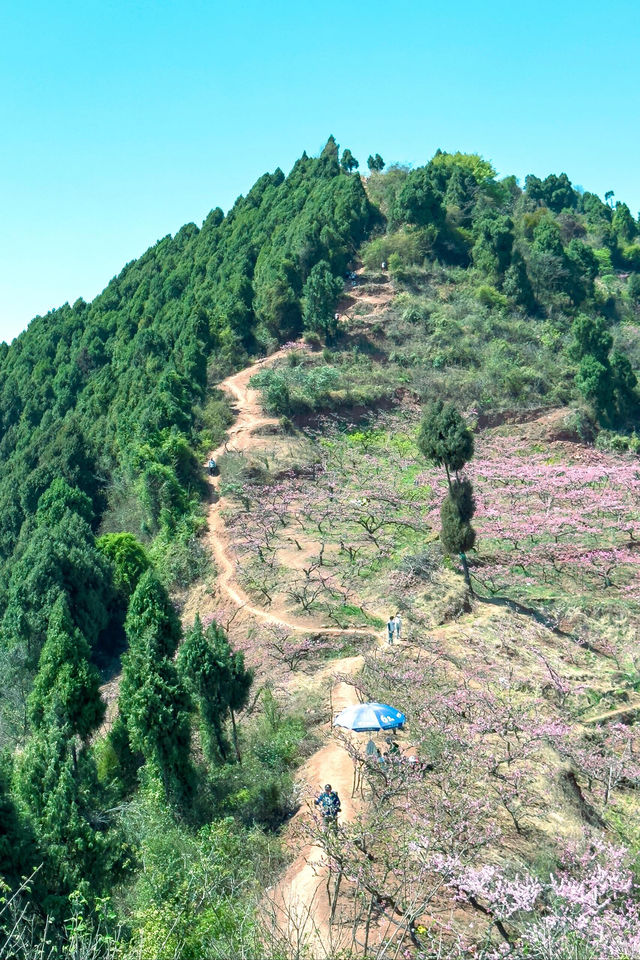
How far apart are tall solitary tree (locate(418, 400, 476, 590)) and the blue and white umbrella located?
7.27m

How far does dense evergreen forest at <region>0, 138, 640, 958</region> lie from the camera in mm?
11375

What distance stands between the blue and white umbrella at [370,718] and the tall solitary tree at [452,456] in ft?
23.8

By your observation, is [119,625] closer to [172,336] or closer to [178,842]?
[178,842]

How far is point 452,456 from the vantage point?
19156 millimetres

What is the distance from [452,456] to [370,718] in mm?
8518

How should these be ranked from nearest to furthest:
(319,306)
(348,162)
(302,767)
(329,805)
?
(329,805)
(302,767)
(319,306)
(348,162)

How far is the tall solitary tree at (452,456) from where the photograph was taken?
1905cm

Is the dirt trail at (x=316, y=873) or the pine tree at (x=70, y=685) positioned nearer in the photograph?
the dirt trail at (x=316, y=873)

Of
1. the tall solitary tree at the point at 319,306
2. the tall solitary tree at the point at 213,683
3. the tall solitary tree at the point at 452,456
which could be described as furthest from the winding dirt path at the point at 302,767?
the tall solitary tree at the point at 319,306

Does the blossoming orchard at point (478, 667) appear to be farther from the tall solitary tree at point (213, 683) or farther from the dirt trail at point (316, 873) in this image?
the tall solitary tree at point (213, 683)

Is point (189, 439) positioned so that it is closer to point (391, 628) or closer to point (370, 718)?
point (391, 628)

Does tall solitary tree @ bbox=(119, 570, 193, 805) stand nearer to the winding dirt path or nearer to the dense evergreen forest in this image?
the dense evergreen forest

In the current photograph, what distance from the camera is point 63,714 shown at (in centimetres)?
1584

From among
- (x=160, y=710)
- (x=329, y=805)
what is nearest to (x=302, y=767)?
(x=160, y=710)
